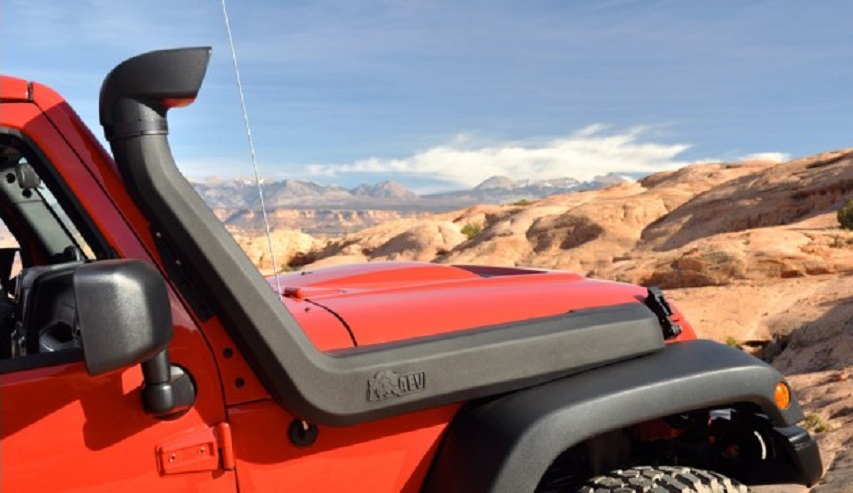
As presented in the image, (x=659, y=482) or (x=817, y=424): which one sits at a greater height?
(x=659, y=482)

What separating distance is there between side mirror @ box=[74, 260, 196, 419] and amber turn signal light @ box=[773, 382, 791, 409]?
1903 mm

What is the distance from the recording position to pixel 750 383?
2.54 m

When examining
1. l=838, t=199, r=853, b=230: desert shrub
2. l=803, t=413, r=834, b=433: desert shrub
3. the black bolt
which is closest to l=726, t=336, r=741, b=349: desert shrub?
l=803, t=413, r=834, b=433: desert shrub

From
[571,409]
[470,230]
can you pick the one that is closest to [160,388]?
[571,409]

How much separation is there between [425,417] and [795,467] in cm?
132

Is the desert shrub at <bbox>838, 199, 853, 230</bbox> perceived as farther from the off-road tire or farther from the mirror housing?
the mirror housing

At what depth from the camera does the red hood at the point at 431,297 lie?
2291 mm

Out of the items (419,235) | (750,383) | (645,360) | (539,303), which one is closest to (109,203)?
(539,303)

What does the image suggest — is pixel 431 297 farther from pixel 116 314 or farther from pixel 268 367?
pixel 116 314

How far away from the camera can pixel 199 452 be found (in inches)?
74.2

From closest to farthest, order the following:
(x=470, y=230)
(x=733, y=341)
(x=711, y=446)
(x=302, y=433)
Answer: (x=302, y=433), (x=711, y=446), (x=733, y=341), (x=470, y=230)

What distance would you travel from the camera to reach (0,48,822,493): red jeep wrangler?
176 centimetres

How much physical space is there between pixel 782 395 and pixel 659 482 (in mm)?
607

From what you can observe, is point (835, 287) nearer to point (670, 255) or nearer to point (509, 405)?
point (670, 255)
